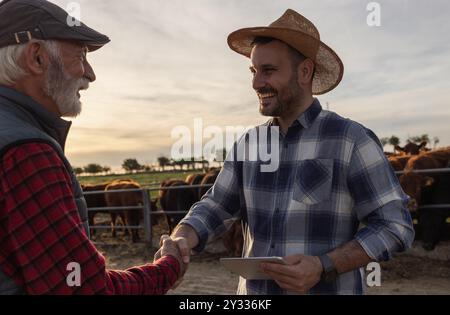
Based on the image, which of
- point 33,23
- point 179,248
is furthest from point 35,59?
point 179,248

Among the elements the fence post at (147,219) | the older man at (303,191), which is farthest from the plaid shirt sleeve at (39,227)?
the fence post at (147,219)

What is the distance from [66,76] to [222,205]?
111 centimetres

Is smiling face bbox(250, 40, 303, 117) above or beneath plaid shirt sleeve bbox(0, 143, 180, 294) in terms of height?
above

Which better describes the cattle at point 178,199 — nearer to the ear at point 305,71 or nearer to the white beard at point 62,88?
the ear at point 305,71

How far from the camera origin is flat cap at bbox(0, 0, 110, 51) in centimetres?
147

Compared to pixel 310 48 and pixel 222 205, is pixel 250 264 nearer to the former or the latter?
pixel 222 205

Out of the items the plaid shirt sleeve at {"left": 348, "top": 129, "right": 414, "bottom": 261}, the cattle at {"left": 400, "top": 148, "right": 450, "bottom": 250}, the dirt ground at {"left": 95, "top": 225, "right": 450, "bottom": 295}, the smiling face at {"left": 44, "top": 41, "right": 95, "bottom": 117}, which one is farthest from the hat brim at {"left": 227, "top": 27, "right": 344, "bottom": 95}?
the cattle at {"left": 400, "top": 148, "right": 450, "bottom": 250}

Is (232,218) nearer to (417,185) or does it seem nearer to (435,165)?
(417,185)

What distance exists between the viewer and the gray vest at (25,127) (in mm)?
1218

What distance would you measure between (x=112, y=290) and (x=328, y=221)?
3.55 ft

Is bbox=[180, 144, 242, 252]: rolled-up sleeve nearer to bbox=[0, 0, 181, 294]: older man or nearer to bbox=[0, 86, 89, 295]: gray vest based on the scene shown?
bbox=[0, 0, 181, 294]: older man

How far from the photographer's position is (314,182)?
206cm

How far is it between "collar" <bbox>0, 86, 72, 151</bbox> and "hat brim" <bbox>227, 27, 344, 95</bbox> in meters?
1.22

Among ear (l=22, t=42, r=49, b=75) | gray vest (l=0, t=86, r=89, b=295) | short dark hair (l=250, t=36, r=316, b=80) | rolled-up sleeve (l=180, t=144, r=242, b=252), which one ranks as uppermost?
short dark hair (l=250, t=36, r=316, b=80)
